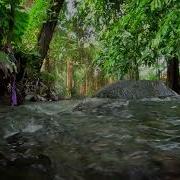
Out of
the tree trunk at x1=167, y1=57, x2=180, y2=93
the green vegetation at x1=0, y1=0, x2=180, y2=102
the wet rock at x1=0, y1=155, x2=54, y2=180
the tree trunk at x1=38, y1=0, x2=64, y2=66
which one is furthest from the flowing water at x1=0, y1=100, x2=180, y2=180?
the tree trunk at x1=167, y1=57, x2=180, y2=93

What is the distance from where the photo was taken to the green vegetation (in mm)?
4976

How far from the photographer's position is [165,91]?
10.2 m

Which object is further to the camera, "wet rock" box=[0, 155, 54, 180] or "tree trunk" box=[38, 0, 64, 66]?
"tree trunk" box=[38, 0, 64, 66]

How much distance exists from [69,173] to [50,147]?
767 mm

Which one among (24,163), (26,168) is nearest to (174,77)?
(24,163)

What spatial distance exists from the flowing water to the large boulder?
503 centimetres

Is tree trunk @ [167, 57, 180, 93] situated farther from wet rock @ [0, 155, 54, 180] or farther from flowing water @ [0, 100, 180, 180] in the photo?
wet rock @ [0, 155, 54, 180]

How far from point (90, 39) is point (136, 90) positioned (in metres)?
9.44

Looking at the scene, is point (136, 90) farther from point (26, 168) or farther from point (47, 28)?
point (26, 168)

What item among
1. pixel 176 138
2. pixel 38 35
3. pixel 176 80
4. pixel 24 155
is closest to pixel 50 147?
pixel 24 155

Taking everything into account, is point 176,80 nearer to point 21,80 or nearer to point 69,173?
point 21,80

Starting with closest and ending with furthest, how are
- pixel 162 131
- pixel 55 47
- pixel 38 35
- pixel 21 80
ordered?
pixel 162 131
pixel 21 80
pixel 38 35
pixel 55 47

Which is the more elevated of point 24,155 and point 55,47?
point 55,47

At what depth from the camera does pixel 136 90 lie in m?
10.1
